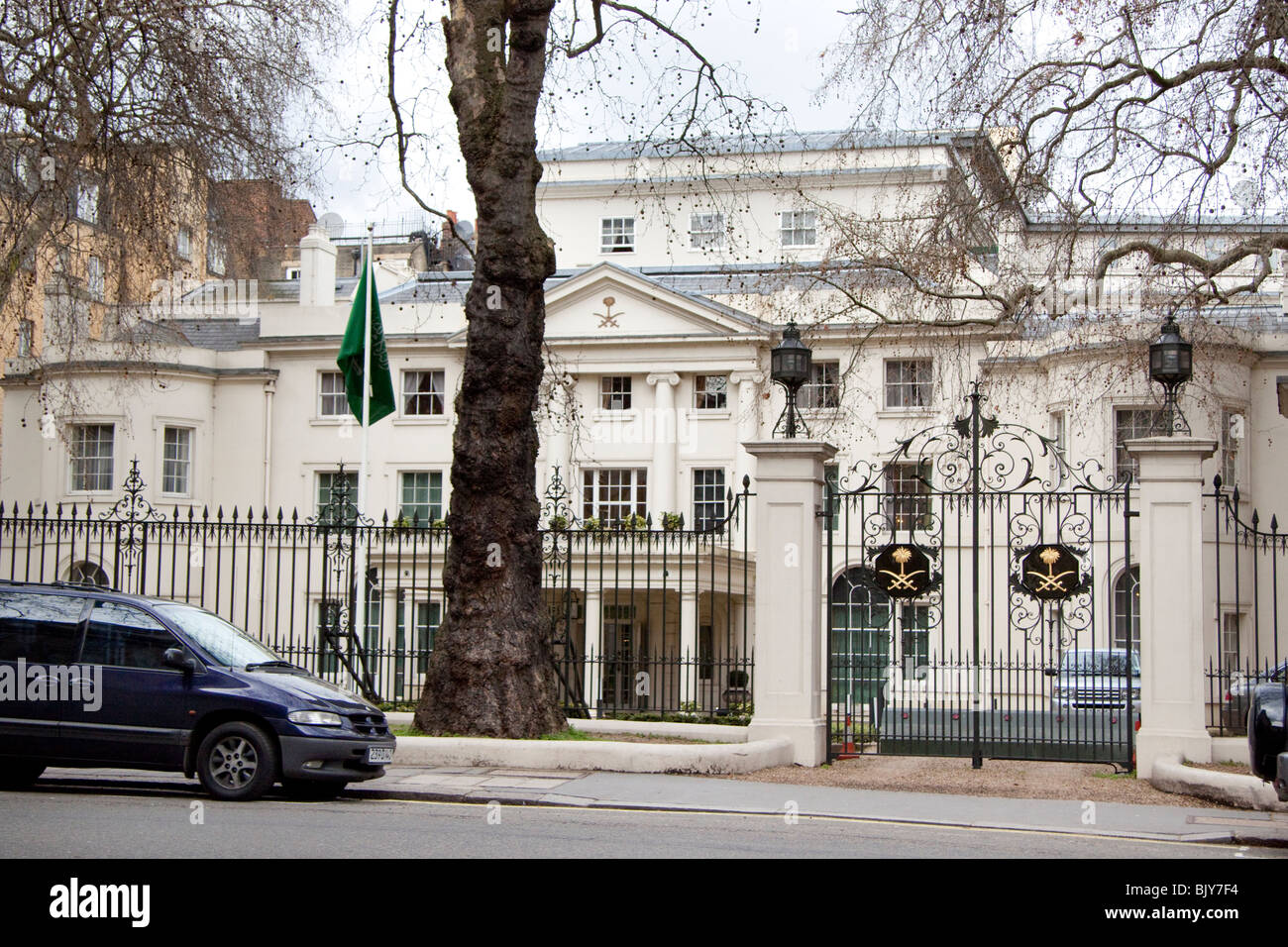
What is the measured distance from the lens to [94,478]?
39812mm

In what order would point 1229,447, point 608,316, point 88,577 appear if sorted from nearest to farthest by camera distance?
point 88,577 → point 1229,447 → point 608,316

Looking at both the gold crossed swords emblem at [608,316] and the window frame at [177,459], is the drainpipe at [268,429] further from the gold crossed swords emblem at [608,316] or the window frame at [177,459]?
the gold crossed swords emblem at [608,316]

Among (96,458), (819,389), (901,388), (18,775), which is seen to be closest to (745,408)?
(819,389)

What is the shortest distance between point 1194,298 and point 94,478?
98.1ft

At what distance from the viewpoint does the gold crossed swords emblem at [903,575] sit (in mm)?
15844

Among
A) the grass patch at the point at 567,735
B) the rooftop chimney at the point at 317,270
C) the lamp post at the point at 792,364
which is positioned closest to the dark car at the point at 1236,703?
the lamp post at the point at 792,364

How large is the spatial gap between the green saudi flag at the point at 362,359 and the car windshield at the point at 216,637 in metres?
11.5

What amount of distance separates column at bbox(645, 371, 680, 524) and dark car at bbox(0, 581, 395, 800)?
2634 centimetres

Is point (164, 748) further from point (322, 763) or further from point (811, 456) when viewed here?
point (811, 456)

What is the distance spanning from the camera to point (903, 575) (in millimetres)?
15883

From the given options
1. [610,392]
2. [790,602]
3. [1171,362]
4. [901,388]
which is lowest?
[790,602]

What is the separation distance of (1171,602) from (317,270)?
33.8 metres

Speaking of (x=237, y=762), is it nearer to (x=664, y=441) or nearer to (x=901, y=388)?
(x=664, y=441)
